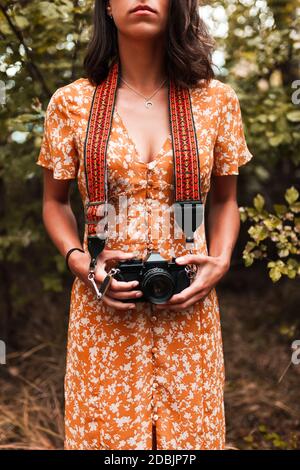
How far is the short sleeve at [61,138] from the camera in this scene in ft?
5.22

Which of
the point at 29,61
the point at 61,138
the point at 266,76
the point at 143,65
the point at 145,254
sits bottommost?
the point at 145,254

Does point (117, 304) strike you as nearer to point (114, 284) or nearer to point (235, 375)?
point (114, 284)

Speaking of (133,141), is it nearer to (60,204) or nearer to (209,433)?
(60,204)

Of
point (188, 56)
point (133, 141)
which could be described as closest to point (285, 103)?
point (188, 56)

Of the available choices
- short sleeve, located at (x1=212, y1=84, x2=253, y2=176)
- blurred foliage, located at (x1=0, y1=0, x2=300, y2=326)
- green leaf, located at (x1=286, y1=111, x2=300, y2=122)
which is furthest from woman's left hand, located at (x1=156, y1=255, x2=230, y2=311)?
green leaf, located at (x1=286, y1=111, x2=300, y2=122)

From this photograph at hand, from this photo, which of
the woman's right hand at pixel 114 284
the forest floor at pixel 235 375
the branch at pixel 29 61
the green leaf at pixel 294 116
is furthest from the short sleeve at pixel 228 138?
the forest floor at pixel 235 375

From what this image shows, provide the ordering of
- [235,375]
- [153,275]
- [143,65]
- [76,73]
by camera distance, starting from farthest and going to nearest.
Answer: [235,375], [76,73], [143,65], [153,275]

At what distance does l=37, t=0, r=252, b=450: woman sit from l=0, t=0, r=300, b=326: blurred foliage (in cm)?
64

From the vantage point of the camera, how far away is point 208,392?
5.36ft

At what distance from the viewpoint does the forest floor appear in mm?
2803

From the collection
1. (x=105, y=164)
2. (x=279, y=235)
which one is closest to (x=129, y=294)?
(x=105, y=164)

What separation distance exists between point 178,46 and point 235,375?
2321 mm

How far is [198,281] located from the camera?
5.07ft

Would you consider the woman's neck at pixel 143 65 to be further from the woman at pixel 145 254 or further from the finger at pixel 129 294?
the finger at pixel 129 294
